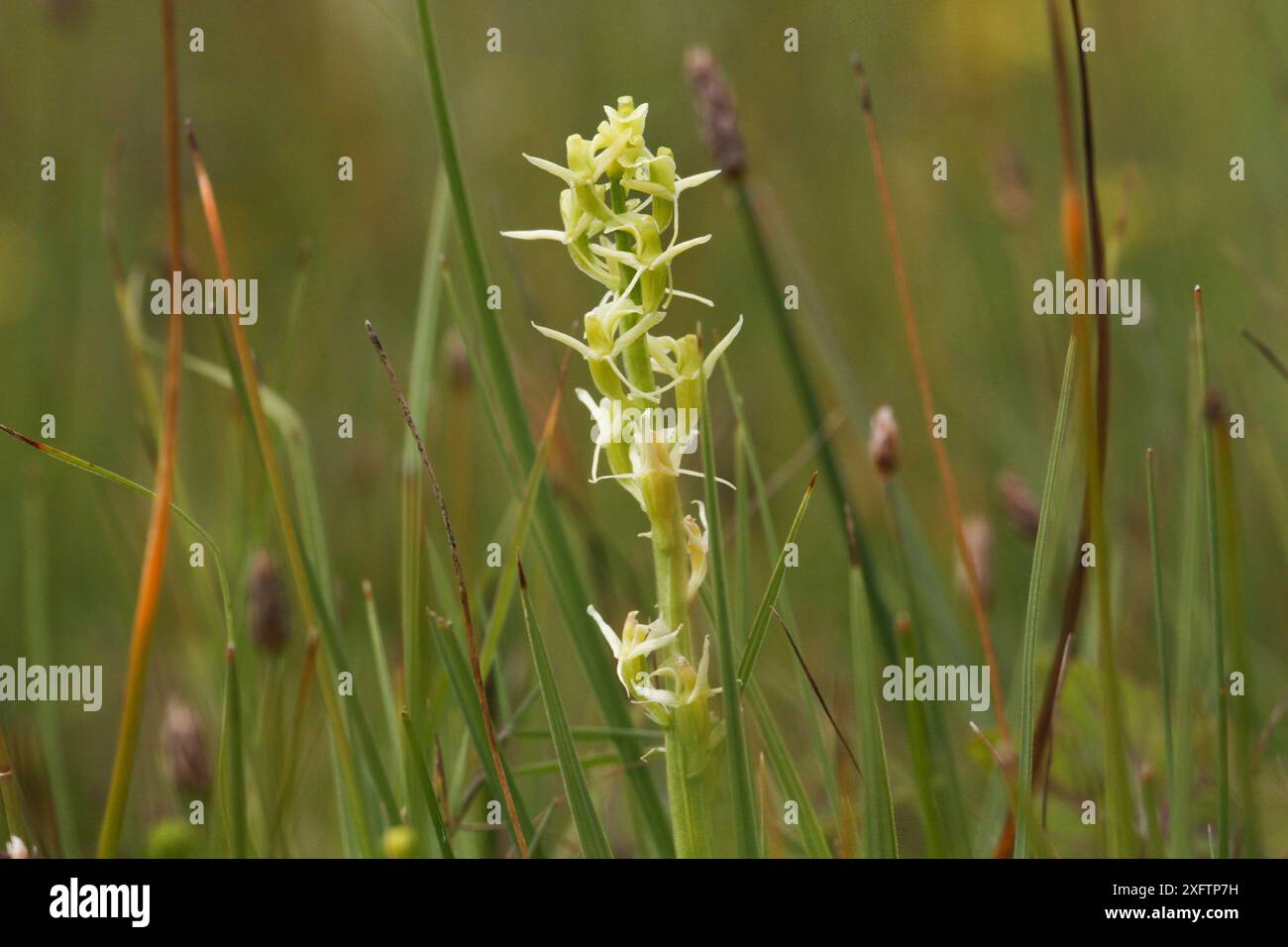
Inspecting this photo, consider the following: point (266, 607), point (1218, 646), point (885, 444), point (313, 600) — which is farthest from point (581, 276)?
point (1218, 646)

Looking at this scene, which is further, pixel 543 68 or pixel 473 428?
pixel 543 68

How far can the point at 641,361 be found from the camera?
67cm

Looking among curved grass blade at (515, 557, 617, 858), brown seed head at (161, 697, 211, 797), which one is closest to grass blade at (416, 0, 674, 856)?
curved grass blade at (515, 557, 617, 858)

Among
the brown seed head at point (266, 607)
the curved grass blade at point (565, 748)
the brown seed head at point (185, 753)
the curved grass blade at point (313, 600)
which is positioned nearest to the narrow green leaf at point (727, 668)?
the curved grass blade at point (565, 748)

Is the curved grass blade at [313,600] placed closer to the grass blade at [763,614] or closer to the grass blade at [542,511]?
the grass blade at [542,511]

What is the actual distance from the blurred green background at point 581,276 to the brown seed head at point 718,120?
0.47 m

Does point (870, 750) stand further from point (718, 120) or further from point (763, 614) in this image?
point (718, 120)

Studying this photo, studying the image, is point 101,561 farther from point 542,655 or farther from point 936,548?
point 542,655

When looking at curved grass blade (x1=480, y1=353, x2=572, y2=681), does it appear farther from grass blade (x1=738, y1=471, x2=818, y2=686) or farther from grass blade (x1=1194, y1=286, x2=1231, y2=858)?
grass blade (x1=1194, y1=286, x2=1231, y2=858)

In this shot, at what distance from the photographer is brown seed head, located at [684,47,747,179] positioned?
134 centimetres

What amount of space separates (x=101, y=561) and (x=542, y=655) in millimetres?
2047

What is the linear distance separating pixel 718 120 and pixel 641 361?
0.79m

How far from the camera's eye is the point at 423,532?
41.7 inches
